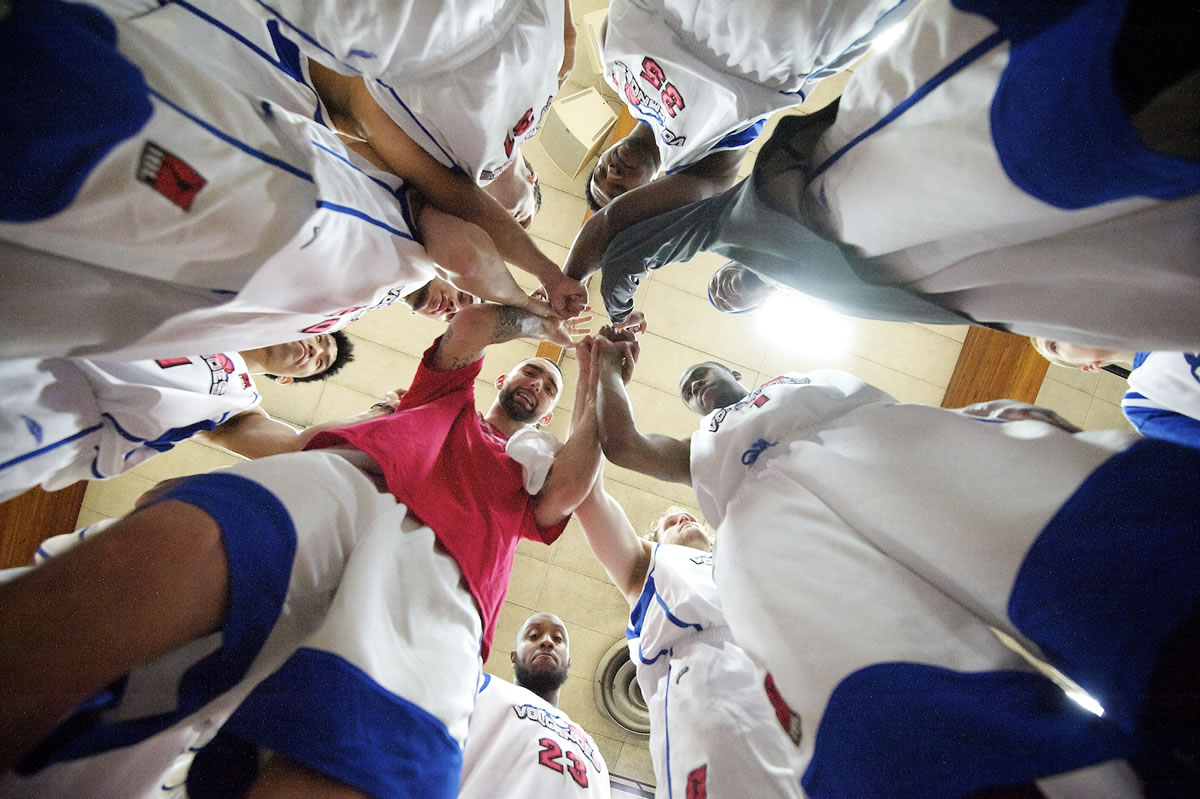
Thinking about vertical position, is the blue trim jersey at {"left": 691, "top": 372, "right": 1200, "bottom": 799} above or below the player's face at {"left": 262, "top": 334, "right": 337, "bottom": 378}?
above

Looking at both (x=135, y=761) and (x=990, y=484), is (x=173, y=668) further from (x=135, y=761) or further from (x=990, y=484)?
(x=990, y=484)

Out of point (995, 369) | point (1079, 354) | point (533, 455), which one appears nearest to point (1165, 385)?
point (1079, 354)

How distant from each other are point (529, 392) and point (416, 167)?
111 cm

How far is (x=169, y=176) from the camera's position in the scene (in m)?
0.67

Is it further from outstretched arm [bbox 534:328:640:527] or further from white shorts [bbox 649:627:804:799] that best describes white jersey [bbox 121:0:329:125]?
white shorts [bbox 649:627:804:799]

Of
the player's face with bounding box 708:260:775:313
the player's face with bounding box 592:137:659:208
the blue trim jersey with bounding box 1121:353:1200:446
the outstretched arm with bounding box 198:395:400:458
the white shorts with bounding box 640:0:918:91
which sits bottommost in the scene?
the outstretched arm with bounding box 198:395:400:458

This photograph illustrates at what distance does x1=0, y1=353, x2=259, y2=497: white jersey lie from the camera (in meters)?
1.04

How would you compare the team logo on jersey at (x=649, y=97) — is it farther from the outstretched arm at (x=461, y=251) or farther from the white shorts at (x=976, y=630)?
the white shorts at (x=976, y=630)

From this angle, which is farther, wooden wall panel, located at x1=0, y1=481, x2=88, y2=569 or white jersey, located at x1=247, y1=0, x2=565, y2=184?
wooden wall panel, located at x1=0, y1=481, x2=88, y2=569

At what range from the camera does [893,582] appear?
81 cm

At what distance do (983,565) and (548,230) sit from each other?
3.06 m

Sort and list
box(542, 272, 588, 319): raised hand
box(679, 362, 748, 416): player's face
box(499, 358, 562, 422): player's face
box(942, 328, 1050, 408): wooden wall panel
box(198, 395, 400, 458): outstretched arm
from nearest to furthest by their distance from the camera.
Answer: box(542, 272, 588, 319): raised hand, box(198, 395, 400, 458): outstretched arm, box(679, 362, 748, 416): player's face, box(499, 358, 562, 422): player's face, box(942, 328, 1050, 408): wooden wall panel

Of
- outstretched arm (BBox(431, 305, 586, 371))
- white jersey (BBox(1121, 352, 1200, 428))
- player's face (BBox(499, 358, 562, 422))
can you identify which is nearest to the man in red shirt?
outstretched arm (BBox(431, 305, 586, 371))

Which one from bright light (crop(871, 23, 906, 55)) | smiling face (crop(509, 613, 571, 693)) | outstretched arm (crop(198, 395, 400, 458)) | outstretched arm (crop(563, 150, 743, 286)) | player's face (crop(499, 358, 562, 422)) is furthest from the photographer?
smiling face (crop(509, 613, 571, 693))
